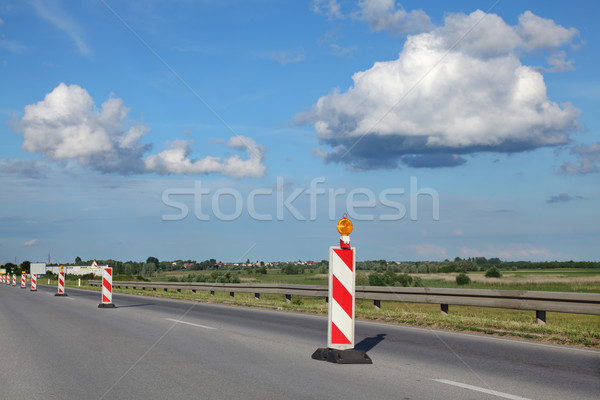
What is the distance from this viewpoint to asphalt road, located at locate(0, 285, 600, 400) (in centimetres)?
622

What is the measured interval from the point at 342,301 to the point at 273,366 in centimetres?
130

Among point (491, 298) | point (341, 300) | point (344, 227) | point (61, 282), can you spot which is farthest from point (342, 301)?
point (61, 282)

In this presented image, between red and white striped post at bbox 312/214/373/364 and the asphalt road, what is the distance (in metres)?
0.26

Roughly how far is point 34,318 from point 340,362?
11.6 m

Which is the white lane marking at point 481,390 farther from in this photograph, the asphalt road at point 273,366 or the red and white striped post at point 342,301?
the red and white striped post at point 342,301

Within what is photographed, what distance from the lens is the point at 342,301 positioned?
26.2ft

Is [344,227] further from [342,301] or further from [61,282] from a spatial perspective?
[61,282]

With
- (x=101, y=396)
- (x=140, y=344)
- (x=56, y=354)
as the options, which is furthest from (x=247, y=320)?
(x=101, y=396)

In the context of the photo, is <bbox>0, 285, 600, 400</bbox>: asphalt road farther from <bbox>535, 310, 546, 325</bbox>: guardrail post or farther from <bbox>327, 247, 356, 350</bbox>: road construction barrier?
<bbox>535, 310, 546, 325</bbox>: guardrail post

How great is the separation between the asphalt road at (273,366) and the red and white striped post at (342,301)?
0.26 metres

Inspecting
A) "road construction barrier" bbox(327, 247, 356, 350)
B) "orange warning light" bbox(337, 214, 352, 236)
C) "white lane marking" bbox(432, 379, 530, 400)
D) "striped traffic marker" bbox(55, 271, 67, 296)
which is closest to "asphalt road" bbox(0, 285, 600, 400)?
"white lane marking" bbox(432, 379, 530, 400)

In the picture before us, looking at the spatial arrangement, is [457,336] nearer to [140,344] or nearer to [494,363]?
[494,363]

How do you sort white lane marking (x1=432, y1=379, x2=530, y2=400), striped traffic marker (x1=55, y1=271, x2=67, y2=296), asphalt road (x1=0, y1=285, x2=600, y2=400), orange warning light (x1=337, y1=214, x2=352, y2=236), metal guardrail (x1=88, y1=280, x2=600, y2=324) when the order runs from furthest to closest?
striped traffic marker (x1=55, y1=271, x2=67, y2=296) < metal guardrail (x1=88, y1=280, x2=600, y2=324) < orange warning light (x1=337, y1=214, x2=352, y2=236) < asphalt road (x1=0, y1=285, x2=600, y2=400) < white lane marking (x1=432, y1=379, x2=530, y2=400)

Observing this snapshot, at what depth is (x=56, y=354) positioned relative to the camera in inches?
357
